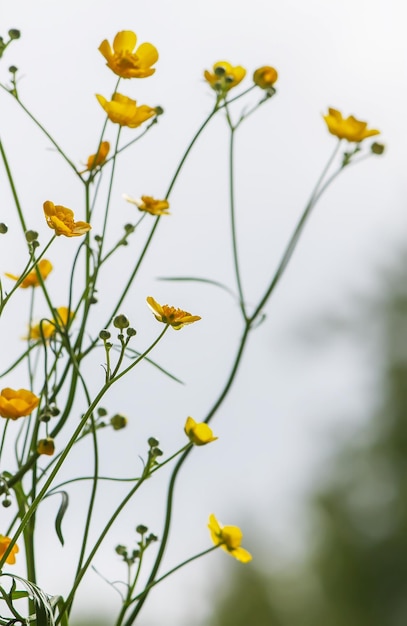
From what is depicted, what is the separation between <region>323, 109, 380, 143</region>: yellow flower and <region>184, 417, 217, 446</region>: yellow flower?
0.28 metres

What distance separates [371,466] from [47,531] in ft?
24.4

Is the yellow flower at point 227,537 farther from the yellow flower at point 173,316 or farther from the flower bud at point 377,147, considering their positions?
the flower bud at point 377,147

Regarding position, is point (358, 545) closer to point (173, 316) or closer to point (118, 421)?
point (118, 421)

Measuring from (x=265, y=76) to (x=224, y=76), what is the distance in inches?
2.0

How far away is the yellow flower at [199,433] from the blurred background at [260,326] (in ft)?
0.06

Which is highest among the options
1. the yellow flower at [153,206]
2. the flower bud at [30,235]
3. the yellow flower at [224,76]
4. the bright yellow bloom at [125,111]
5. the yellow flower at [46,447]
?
the yellow flower at [224,76]

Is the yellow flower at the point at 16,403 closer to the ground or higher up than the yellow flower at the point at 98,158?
closer to the ground

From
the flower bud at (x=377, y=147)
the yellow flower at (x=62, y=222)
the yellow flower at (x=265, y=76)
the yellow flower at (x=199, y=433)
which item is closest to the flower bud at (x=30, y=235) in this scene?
the yellow flower at (x=62, y=222)

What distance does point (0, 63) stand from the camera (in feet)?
2.23

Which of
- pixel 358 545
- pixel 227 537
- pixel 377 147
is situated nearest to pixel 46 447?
pixel 227 537

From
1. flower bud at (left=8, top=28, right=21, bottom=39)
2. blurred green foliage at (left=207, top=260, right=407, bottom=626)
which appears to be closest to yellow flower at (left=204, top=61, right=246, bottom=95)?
flower bud at (left=8, top=28, right=21, bottom=39)

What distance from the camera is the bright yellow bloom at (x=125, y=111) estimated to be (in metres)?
0.57

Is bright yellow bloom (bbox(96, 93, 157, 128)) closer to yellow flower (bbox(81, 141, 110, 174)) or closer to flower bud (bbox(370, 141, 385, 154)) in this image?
yellow flower (bbox(81, 141, 110, 174))

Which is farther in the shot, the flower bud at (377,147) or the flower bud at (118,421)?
the flower bud at (377,147)
